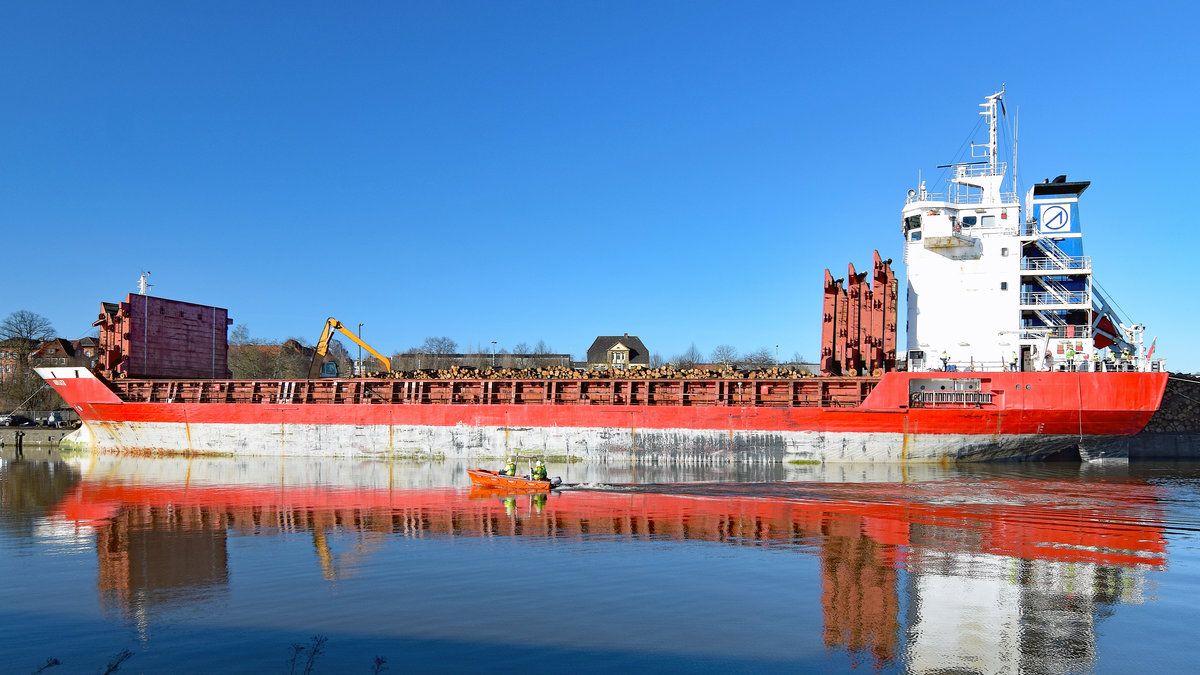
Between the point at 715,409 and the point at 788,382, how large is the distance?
278 cm

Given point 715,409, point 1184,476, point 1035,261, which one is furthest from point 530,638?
point 1035,261

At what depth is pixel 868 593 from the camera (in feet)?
30.3

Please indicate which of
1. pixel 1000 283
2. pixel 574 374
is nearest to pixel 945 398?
pixel 1000 283

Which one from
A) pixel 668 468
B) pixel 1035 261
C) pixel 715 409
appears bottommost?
pixel 668 468

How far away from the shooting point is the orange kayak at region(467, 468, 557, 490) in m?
18.6

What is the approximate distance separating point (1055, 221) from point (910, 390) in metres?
8.90

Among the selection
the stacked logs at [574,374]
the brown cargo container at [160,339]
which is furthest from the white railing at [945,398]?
the brown cargo container at [160,339]

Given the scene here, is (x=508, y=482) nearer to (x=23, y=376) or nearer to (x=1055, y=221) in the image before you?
(x=1055, y=221)

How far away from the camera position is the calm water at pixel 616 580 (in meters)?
7.36

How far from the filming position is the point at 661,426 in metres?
27.0

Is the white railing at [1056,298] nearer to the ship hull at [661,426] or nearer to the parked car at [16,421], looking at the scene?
the ship hull at [661,426]

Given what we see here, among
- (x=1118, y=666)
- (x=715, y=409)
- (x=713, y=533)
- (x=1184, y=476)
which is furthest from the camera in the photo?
(x=715, y=409)

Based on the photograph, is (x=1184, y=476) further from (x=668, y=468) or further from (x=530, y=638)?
(x=530, y=638)

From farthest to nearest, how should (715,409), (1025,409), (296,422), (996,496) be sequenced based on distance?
1. (296,422)
2. (715,409)
3. (1025,409)
4. (996,496)
